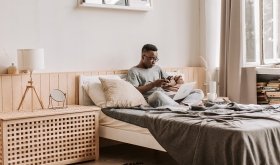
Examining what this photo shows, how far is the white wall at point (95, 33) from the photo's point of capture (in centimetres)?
427

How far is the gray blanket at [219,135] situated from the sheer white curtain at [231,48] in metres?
1.65

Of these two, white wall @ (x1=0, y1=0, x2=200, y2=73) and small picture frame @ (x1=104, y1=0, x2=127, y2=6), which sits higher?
small picture frame @ (x1=104, y1=0, x2=127, y2=6)

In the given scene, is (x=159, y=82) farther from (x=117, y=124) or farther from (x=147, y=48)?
(x=117, y=124)

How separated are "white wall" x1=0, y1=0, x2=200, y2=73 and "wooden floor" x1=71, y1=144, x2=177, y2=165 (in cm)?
90

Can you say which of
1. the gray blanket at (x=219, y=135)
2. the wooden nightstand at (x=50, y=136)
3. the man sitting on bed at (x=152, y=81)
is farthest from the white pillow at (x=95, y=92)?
Answer: the gray blanket at (x=219, y=135)

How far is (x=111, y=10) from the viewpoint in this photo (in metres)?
4.94

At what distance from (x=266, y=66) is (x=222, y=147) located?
2.70 meters

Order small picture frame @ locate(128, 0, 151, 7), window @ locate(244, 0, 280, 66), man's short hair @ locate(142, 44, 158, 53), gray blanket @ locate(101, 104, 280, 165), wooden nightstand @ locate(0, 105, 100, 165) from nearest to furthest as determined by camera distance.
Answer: gray blanket @ locate(101, 104, 280, 165) < wooden nightstand @ locate(0, 105, 100, 165) < man's short hair @ locate(142, 44, 158, 53) < small picture frame @ locate(128, 0, 151, 7) < window @ locate(244, 0, 280, 66)

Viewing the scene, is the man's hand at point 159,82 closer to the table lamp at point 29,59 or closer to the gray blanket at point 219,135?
the gray blanket at point 219,135

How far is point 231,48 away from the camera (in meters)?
5.48

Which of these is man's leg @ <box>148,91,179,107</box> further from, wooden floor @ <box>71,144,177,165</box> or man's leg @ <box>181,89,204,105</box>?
wooden floor @ <box>71,144,177,165</box>

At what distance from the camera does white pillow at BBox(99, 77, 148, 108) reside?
436 centimetres

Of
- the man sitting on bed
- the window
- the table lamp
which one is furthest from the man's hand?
the window

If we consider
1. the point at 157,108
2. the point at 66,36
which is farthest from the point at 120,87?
the point at 66,36
